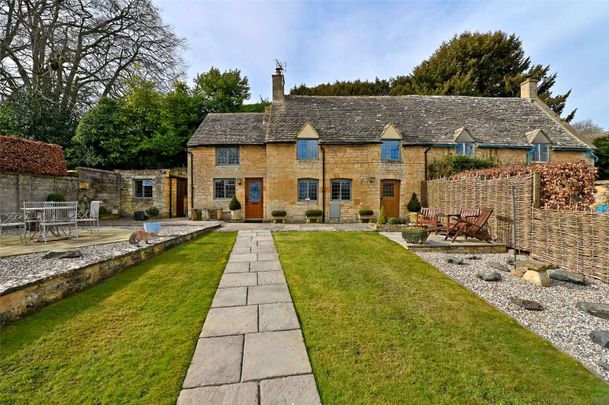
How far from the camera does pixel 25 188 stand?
1081 cm

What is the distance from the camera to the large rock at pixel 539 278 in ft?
17.0

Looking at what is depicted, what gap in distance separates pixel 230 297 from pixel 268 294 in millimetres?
646

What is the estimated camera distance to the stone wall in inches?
394

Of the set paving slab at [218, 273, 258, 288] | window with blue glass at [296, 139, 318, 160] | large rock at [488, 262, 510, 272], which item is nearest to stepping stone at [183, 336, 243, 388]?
paving slab at [218, 273, 258, 288]

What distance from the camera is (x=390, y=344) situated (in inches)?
120

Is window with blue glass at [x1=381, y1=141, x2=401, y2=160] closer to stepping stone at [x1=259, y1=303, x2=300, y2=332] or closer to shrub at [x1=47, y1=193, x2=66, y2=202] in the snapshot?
stepping stone at [x1=259, y1=303, x2=300, y2=332]

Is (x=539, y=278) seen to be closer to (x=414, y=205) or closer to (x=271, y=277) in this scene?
(x=271, y=277)

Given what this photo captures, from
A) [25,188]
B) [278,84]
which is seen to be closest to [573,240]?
[278,84]

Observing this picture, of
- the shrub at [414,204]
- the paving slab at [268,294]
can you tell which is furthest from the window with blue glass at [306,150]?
the paving slab at [268,294]

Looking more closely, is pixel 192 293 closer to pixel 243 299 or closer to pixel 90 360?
pixel 243 299

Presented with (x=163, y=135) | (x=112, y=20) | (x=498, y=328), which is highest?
(x=112, y=20)

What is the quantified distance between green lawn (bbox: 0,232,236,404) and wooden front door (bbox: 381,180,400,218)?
12739 mm

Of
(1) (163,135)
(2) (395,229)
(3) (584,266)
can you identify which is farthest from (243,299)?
(1) (163,135)

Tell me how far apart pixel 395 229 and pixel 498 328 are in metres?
7.96
